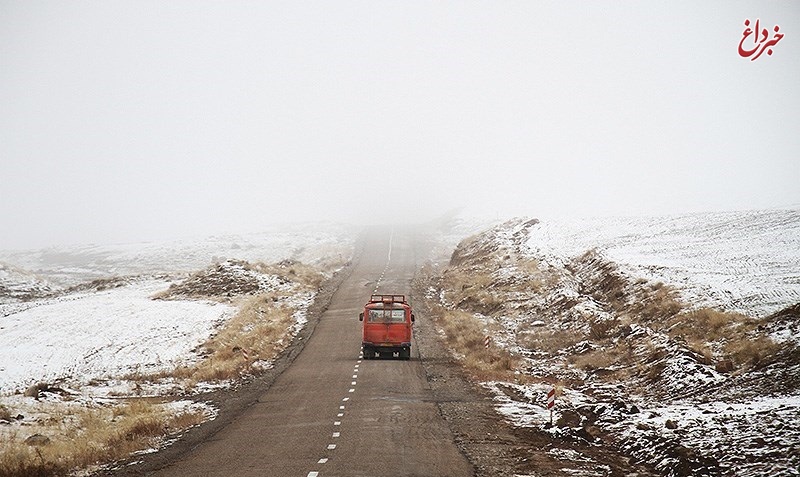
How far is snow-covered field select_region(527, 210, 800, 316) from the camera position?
73.6 ft

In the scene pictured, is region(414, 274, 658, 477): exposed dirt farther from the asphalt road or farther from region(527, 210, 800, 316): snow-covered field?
region(527, 210, 800, 316): snow-covered field

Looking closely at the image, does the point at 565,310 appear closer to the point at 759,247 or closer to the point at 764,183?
the point at 759,247

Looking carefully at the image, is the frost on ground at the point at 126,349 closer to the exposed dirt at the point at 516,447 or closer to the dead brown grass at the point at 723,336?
the exposed dirt at the point at 516,447

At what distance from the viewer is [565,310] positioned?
31.1 meters

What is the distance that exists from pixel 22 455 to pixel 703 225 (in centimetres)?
4062

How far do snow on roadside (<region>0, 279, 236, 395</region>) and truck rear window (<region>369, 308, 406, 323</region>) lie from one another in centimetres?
969

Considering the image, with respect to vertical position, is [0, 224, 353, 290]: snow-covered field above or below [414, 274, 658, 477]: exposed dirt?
above

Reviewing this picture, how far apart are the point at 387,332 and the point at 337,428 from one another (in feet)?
→ 41.3

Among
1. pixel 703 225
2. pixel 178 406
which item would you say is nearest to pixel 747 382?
pixel 178 406

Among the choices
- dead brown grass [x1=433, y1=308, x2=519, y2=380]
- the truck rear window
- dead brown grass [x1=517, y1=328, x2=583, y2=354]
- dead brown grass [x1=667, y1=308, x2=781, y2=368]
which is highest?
dead brown grass [x1=667, y1=308, x2=781, y2=368]

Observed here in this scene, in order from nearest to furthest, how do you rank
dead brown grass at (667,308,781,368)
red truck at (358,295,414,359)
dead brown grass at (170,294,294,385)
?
dead brown grass at (667,308,781,368) → dead brown grass at (170,294,294,385) → red truck at (358,295,414,359)

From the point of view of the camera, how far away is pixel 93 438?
16.3 m

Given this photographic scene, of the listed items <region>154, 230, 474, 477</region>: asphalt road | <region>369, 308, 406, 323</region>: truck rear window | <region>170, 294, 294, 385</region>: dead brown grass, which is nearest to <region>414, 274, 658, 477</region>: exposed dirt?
<region>154, 230, 474, 477</region>: asphalt road

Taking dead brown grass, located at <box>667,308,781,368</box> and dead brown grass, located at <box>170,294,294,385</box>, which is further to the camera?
dead brown grass, located at <box>170,294,294,385</box>
